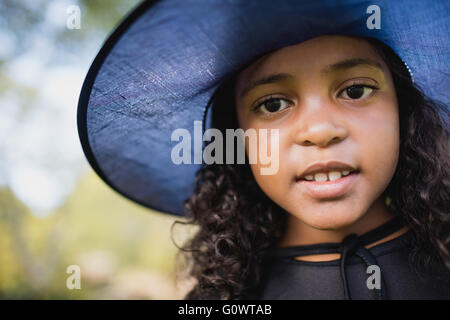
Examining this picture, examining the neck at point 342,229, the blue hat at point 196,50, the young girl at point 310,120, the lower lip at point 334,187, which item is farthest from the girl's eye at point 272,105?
the neck at point 342,229

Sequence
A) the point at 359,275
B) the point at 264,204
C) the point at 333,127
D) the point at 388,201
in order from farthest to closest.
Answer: the point at 264,204
the point at 388,201
the point at 359,275
the point at 333,127

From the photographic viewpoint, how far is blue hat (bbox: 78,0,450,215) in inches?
35.7

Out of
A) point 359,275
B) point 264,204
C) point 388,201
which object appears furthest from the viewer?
point 264,204

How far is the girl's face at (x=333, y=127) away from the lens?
3.35 ft

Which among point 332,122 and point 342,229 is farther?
point 342,229

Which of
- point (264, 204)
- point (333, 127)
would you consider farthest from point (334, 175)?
point (264, 204)

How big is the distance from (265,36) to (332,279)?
26.3 inches

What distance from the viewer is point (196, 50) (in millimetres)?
1023

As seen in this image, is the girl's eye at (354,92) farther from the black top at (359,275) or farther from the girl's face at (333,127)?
the black top at (359,275)

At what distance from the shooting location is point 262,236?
1372 millimetres

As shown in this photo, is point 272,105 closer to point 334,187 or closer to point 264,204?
point 334,187

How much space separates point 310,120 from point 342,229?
36 cm
